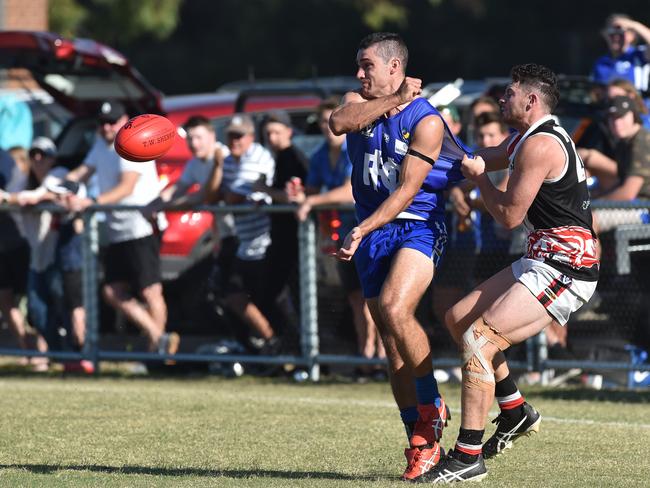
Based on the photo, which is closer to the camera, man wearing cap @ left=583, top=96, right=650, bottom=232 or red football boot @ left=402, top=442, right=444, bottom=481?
red football boot @ left=402, top=442, right=444, bottom=481

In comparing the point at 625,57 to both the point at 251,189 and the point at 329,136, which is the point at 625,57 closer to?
the point at 329,136

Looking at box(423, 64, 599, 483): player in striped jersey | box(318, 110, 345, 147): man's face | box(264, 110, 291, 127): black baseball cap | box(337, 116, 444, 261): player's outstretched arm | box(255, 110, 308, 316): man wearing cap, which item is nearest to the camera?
box(423, 64, 599, 483): player in striped jersey

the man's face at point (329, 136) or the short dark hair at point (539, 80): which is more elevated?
the short dark hair at point (539, 80)

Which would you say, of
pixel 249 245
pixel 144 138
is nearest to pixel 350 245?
pixel 144 138

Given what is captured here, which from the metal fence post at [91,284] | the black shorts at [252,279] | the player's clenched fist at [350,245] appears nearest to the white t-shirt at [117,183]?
the metal fence post at [91,284]

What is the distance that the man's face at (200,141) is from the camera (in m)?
12.9

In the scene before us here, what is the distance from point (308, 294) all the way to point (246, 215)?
856 mm

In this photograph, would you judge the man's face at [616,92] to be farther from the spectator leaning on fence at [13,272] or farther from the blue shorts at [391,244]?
the spectator leaning on fence at [13,272]

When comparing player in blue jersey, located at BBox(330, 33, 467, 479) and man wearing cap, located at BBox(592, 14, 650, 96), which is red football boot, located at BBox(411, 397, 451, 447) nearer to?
player in blue jersey, located at BBox(330, 33, 467, 479)

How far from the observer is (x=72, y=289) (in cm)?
1362

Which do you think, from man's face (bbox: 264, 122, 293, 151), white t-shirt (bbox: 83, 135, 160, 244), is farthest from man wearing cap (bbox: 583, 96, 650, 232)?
white t-shirt (bbox: 83, 135, 160, 244)

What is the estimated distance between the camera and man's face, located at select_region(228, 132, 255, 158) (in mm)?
12828

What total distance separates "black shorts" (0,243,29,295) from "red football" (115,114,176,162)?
5783 mm

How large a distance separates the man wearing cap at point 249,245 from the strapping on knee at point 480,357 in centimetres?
544
